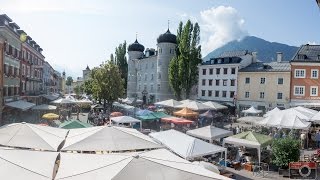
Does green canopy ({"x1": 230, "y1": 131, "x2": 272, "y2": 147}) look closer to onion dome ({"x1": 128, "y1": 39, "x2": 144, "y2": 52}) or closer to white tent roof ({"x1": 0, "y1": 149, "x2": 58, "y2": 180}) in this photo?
white tent roof ({"x1": 0, "y1": 149, "x2": 58, "y2": 180})

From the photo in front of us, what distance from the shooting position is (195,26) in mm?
59250

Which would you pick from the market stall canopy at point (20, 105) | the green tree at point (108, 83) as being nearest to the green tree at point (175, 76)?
the green tree at point (108, 83)

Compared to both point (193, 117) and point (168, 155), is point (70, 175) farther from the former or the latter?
point (193, 117)

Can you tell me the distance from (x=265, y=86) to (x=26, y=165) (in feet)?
165

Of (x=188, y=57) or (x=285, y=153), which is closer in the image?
(x=285, y=153)

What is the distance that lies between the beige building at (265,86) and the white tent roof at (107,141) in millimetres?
41437

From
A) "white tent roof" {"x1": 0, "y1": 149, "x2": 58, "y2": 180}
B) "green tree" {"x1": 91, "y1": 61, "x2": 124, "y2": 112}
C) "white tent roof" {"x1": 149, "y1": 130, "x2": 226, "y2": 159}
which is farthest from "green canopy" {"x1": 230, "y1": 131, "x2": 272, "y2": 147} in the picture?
"green tree" {"x1": 91, "y1": 61, "x2": 124, "y2": 112}

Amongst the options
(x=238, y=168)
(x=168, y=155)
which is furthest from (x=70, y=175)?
(x=238, y=168)

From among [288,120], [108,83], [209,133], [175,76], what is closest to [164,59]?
[175,76]

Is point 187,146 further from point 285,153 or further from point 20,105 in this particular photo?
point 20,105

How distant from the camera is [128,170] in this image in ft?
26.3

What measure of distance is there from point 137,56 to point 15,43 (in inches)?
1708

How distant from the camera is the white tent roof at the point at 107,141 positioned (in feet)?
46.6

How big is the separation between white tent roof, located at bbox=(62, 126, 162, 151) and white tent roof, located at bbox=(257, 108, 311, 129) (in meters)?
14.6
